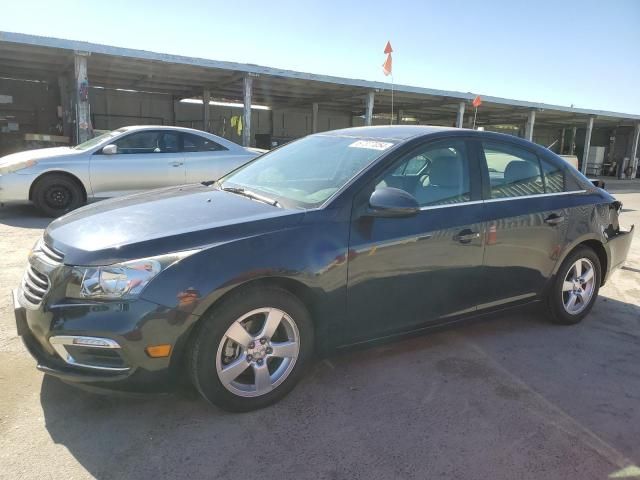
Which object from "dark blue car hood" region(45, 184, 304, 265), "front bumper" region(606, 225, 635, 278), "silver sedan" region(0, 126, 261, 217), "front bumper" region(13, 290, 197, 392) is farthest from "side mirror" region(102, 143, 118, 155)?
"front bumper" region(606, 225, 635, 278)

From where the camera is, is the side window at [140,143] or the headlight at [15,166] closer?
the headlight at [15,166]

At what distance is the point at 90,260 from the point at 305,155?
1748mm

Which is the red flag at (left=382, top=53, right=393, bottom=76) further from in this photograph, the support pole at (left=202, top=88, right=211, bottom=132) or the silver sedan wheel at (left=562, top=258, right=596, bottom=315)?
the support pole at (left=202, top=88, right=211, bottom=132)

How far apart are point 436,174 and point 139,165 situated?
20.6ft

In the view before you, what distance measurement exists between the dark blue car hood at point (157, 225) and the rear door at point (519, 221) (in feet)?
5.08

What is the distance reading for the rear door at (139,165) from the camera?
8062 mm

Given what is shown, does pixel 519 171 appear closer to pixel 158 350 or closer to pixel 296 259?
pixel 296 259

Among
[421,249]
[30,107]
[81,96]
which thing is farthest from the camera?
[30,107]

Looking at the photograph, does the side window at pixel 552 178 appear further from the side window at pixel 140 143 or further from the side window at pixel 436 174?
the side window at pixel 140 143

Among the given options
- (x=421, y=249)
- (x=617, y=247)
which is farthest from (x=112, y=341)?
(x=617, y=247)

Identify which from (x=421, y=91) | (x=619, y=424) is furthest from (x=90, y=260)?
(x=421, y=91)

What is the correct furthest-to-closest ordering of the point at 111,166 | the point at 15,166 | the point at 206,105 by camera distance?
1. the point at 206,105
2. the point at 111,166
3. the point at 15,166

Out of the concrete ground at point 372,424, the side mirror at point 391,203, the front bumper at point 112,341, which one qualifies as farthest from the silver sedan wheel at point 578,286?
the front bumper at point 112,341

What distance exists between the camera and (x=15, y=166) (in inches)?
299
